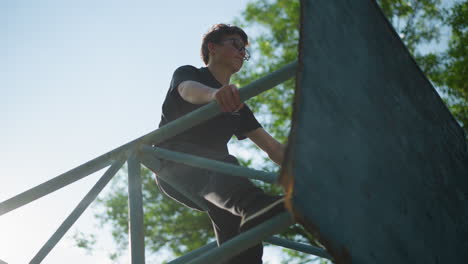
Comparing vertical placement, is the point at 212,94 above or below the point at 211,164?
above

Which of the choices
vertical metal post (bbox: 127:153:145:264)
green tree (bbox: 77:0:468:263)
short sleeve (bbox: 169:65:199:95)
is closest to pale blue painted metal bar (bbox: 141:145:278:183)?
vertical metal post (bbox: 127:153:145:264)

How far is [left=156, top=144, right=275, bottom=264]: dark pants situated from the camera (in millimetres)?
1969

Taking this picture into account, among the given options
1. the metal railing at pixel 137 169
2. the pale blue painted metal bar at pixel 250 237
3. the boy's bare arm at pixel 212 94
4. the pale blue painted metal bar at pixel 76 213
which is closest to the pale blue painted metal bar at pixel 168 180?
the metal railing at pixel 137 169

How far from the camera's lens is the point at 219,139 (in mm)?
2631

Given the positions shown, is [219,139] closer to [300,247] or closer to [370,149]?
[300,247]

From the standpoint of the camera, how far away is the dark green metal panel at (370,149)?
4.56 feet

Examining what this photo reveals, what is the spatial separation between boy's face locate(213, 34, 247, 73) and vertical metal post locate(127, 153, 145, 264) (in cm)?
92

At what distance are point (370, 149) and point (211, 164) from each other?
653 mm

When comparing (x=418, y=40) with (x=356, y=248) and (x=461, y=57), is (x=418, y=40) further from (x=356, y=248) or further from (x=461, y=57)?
(x=356, y=248)

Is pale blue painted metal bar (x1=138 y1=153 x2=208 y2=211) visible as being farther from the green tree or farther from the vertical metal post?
the green tree

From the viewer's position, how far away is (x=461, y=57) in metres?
8.39

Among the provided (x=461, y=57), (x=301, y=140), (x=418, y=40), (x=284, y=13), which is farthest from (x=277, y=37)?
(x=301, y=140)

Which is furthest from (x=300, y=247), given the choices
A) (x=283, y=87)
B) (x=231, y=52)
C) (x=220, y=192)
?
(x=283, y=87)

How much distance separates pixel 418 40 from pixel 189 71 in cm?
771
